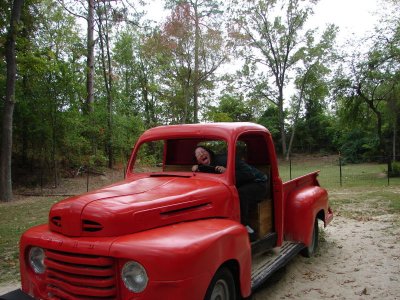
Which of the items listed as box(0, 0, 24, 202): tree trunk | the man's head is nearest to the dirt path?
the man's head

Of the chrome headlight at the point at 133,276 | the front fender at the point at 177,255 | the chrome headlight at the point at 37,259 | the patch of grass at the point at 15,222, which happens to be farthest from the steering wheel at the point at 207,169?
the patch of grass at the point at 15,222

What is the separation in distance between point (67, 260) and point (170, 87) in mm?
30444

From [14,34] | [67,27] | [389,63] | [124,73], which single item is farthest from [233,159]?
[124,73]

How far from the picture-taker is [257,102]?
42.9 m

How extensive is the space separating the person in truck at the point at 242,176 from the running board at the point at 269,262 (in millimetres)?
463

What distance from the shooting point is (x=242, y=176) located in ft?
15.1

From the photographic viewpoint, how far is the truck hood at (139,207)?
320cm

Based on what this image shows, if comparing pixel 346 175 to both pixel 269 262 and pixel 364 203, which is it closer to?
pixel 364 203

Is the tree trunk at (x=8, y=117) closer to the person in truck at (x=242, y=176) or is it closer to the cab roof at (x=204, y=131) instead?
the cab roof at (x=204, y=131)

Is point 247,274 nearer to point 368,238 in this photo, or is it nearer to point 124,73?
point 368,238

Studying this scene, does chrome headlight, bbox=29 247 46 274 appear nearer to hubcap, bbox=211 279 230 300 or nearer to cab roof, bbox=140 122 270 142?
hubcap, bbox=211 279 230 300

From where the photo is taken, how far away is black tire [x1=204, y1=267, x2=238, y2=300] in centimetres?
337

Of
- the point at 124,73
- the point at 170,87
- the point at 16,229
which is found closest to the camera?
the point at 16,229

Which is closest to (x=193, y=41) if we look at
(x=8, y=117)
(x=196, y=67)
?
(x=196, y=67)
